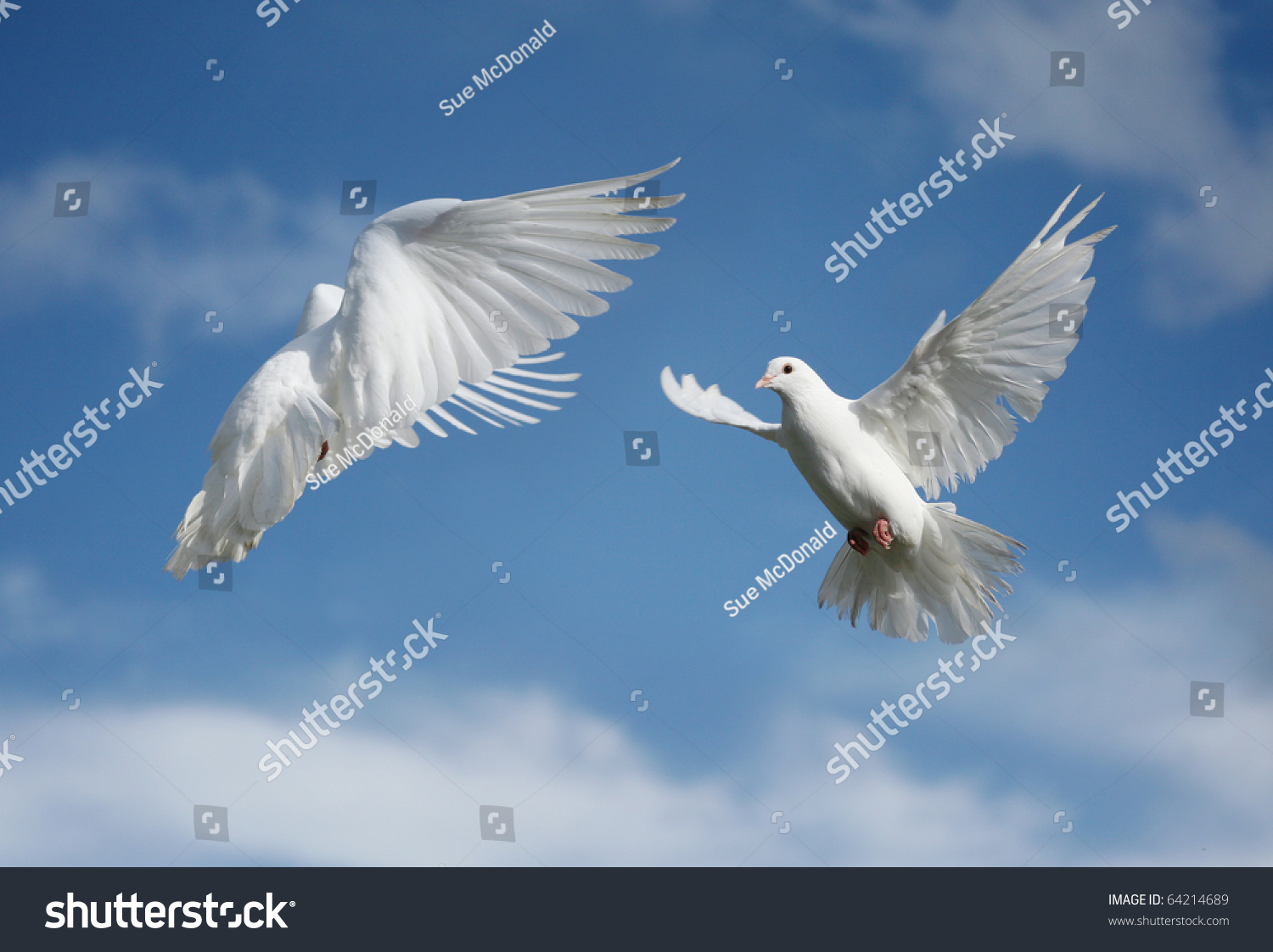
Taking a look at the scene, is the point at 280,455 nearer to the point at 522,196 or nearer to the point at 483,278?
the point at 483,278

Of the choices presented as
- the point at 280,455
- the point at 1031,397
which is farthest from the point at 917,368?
the point at 280,455

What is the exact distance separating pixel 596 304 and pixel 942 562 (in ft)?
8.71

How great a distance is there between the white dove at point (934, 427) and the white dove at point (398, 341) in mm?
1368

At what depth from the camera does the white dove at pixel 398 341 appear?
513 centimetres

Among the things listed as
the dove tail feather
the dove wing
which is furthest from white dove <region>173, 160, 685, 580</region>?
the dove tail feather

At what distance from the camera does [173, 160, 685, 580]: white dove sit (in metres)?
→ 5.13

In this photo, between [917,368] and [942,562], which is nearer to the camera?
[917,368]

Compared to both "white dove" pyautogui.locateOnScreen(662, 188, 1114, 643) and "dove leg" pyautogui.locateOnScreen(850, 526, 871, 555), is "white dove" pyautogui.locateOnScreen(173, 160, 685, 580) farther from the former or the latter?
"dove leg" pyautogui.locateOnScreen(850, 526, 871, 555)

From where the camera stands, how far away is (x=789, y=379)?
5.75 meters

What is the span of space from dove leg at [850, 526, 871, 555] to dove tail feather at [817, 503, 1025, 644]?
91mm

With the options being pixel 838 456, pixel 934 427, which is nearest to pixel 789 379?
pixel 838 456

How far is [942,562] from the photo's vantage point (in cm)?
608

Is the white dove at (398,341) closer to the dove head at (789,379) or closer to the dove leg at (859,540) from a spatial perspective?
the dove head at (789,379)

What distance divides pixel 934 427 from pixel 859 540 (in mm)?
784
